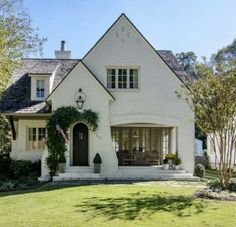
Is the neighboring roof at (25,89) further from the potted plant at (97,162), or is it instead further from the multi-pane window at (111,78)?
the potted plant at (97,162)

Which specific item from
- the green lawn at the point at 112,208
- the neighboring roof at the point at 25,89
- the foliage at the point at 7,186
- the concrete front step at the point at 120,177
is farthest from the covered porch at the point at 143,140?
the green lawn at the point at 112,208

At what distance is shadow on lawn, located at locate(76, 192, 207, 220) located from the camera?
36.8 feet

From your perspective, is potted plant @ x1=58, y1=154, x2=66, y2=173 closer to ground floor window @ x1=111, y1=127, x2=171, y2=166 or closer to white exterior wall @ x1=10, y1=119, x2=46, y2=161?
white exterior wall @ x1=10, y1=119, x2=46, y2=161

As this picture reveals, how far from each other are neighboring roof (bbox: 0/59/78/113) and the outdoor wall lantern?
2.24 meters

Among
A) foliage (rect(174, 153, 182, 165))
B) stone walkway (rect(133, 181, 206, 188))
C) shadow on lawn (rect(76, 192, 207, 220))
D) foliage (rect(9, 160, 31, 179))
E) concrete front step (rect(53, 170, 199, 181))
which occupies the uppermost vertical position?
foliage (rect(174, 153, 182, 165))

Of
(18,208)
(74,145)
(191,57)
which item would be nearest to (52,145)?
(74,145)

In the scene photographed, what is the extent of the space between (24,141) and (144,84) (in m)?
8.01

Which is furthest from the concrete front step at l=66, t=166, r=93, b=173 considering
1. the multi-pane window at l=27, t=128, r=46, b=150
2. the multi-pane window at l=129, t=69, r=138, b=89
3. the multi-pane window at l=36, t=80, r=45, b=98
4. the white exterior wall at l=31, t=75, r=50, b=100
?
the multi-pane window at l=129, t=69, r=138, b=89

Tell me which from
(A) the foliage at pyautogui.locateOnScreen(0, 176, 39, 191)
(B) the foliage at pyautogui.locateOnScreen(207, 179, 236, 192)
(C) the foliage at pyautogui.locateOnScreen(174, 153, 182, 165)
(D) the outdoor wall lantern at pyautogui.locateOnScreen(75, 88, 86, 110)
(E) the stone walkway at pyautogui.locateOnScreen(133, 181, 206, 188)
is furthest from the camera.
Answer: (C) the foliage at pyautogui.locateOnScreen(174, 153, 182, 165)

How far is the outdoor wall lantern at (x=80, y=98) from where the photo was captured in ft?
70.3

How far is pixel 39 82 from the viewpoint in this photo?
23.8 metres

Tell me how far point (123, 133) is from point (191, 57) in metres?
50.8

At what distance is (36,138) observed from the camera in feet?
76.9

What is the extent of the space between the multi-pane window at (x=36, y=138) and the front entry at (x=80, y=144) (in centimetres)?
236
